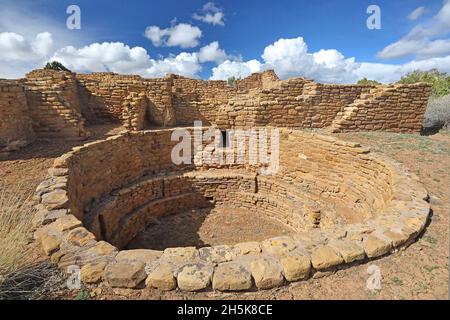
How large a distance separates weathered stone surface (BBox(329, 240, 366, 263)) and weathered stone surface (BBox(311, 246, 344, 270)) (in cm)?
6

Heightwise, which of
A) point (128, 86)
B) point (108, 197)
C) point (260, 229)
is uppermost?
point (128, 86)

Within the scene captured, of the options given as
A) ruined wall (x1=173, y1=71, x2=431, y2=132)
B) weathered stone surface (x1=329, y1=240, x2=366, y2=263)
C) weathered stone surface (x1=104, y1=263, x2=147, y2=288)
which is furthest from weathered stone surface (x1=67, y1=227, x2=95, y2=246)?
ruined wall (x1=173, y1=71, x2=431, y2=132)

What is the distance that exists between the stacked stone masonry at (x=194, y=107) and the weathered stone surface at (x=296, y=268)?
6.49m

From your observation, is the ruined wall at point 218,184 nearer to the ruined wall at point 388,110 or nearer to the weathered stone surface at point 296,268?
the ruined wall at point 388,110

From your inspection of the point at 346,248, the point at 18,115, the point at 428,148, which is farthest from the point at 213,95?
the point at 346,248

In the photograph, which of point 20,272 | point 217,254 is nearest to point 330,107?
point 217,254

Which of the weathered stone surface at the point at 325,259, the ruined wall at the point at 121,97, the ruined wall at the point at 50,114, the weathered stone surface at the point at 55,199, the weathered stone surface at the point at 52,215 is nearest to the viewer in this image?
the weathered stone surface at the point at 325,259

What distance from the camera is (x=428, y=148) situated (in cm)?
698

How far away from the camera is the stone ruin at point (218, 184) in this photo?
8.79 ft

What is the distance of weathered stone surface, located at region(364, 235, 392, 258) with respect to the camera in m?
2.79

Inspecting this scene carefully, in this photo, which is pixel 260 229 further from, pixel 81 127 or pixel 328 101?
pixel 81 127

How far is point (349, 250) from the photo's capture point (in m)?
2.79

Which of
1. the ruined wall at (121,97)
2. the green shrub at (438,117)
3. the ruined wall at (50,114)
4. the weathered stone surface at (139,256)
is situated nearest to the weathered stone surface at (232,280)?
the weathered stone surface at (139,256)

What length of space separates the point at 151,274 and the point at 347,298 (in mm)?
1952
